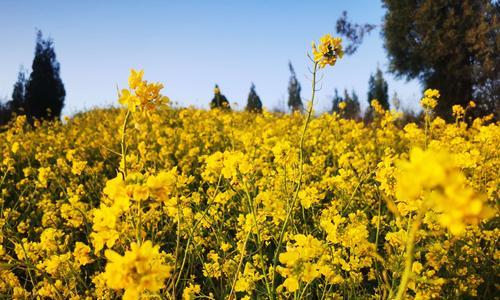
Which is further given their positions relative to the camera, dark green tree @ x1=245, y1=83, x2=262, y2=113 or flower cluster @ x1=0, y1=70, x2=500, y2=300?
dark green tree @ x1=245, y1=83, x2=262, y2=113

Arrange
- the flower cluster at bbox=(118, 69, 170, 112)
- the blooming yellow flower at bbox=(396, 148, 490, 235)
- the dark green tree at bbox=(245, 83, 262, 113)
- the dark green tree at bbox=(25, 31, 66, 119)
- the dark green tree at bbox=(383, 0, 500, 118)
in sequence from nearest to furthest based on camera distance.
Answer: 1. the blooming yellow flower at bbox=(396, 148, 490, 235)
2. the flower cluster at bbox=(118, 69, 170, 112)
3. the dark green tree at bbox=(383, 0, 500, 118)
4. the dark green tree at bbox=(25, 31, 66, 119)
5. the dark green tree at bbox=(245, 83, 262, 113)

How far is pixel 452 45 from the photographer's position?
14227mm

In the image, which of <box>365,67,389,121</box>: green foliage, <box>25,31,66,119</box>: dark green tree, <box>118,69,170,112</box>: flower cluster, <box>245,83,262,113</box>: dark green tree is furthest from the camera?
<box>365,67,389,121</box>: green foliage

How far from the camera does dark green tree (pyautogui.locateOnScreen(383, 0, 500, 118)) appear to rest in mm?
13656

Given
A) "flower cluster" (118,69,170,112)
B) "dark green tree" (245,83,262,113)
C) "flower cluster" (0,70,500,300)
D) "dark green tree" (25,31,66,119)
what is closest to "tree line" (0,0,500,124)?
"dark green tree" (25,31,66,119)

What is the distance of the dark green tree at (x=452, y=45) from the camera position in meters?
13.7

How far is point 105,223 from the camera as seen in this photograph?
136 centimetres

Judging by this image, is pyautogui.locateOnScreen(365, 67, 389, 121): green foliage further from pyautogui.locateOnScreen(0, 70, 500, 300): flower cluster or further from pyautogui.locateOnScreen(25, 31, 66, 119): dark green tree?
pyautogui.locateOnScreen(0, 70, 500, 300): flower cluster

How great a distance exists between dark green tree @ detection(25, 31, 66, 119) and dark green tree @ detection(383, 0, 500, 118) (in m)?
12.0

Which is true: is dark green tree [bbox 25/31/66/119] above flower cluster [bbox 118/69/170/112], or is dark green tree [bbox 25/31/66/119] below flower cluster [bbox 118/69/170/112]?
above

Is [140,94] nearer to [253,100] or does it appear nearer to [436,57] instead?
[436,57]

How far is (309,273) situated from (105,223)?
73cm

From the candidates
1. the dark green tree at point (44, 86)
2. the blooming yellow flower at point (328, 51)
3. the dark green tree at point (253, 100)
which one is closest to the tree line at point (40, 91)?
the dark green tree at point (44, 86)

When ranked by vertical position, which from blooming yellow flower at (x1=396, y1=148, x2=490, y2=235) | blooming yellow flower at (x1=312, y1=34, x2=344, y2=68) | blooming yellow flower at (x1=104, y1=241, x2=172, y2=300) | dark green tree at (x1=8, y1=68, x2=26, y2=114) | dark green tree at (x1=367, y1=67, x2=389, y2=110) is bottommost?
blooming yellow flower at (x1=104, y1=241, x2=172, y2=300)
